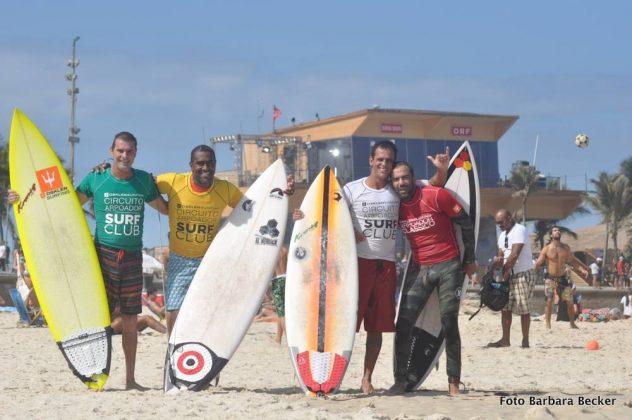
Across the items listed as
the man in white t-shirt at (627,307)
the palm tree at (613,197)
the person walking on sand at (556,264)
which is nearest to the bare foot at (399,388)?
the person walking on sand at (556,264)

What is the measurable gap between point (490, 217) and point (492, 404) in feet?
141

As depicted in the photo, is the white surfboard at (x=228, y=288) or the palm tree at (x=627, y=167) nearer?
the white surfboard at (x=228, y=288)

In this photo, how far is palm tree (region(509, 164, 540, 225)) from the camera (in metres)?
48.4

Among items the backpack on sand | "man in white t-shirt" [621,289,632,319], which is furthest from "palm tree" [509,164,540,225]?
the backpack on sand

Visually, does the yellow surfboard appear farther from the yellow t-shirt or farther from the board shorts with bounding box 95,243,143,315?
the yellow t-shirt

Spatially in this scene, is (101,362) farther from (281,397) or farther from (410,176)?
(410,176)

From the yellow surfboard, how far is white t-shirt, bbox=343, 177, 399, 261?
73.4 inches

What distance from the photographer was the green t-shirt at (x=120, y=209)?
711cm

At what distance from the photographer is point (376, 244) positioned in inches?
285

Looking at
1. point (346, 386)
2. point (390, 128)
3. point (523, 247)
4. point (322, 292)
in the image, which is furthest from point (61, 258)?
point (390, 128)

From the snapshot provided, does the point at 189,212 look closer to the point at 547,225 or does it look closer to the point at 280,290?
the point at 280,290

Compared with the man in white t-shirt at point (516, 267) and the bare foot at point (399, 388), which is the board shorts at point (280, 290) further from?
the man in white t-shirt at point (516, 267)

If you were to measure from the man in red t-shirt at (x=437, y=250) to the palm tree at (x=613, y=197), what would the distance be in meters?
51.4

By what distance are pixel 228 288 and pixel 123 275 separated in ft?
2.65
